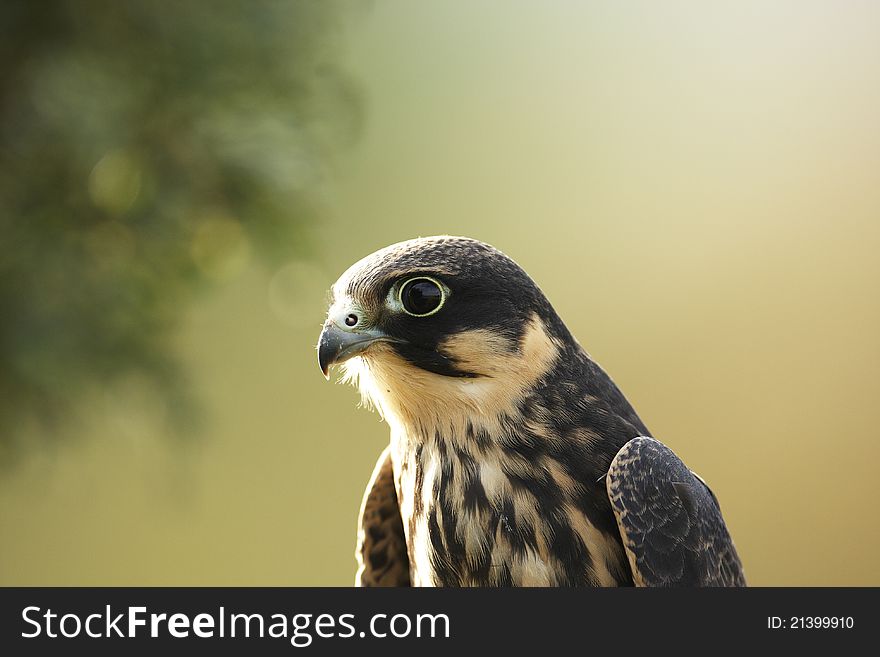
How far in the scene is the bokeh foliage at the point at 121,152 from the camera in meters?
2.93

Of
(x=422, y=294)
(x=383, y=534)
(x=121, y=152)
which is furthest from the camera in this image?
(x=121, y=152)

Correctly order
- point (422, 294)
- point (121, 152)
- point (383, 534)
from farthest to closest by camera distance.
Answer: point (121, 152) < point (383, 534) < point (422, 294)

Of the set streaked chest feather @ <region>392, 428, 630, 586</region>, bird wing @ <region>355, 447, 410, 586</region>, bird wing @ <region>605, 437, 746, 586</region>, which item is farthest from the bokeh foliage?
bird wing @ <region>605, 437, 746, 586</region>

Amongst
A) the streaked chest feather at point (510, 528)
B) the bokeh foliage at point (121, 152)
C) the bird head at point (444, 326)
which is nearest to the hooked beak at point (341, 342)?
the bird head at point (444, 326)

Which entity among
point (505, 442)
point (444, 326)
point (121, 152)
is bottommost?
point (505, 442)

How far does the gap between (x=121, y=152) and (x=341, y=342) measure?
2114 millimetres

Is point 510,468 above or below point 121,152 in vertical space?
below

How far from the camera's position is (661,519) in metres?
1.22

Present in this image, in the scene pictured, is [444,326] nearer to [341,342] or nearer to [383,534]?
[341,342]

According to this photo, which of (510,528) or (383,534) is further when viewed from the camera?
(383,534)

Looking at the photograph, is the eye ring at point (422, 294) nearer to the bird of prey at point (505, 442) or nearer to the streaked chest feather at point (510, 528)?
the bird of prey at point (505, 442)

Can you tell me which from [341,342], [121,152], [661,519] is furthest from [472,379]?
[121,152]

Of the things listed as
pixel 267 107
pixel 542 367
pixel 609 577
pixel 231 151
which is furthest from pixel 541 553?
pixel 267 107

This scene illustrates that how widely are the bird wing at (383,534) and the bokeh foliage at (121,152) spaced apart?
1835 millimetres
